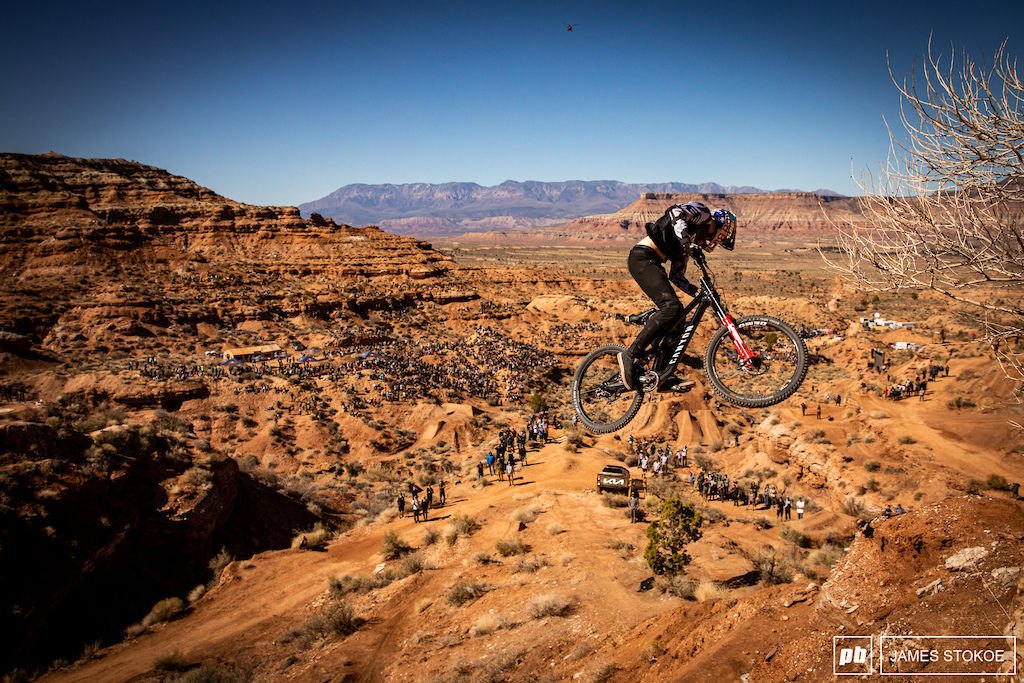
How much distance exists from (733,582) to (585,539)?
15.6 feet

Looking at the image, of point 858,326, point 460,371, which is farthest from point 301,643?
point 858,326

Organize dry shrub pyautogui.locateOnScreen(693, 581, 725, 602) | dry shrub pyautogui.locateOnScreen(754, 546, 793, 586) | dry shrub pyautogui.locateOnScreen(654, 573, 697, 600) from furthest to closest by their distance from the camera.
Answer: dry shrub pyautogui.locateOnScreen(754, 546, 793, 586)
dry shrub pyautogui.locateOnScreen(654, 573, 697, 600)
dry shrub pyautogui.locateOnScreen(693, 581, 725, 602)

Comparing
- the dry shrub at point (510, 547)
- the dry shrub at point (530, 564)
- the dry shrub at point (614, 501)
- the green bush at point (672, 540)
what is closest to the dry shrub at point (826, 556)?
the green bush at point (672, 540)

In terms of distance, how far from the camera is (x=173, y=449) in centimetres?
2261

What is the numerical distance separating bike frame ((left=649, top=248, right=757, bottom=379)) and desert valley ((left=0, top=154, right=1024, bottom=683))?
275 cm

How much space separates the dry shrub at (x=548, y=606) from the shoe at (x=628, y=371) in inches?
313

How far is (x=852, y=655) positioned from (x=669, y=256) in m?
7.26

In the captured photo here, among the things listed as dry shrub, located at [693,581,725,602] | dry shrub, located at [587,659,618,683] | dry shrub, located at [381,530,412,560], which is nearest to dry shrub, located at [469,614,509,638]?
dry shrub, located at [587,659,618,683]

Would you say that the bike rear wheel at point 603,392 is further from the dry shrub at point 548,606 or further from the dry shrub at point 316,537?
the dry shrub at point 316,537

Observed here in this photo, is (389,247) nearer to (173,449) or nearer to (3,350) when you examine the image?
(3,350)

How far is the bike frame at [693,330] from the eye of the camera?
→ 679 cm

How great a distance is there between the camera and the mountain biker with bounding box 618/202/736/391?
6941 mm

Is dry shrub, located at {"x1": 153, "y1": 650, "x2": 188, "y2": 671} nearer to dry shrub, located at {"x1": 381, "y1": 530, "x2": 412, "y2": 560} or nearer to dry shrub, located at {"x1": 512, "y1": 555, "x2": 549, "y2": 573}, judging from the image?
dry shrub, located at {"x1": 381, "y1": 530, "x2": 412, "y2": 560}

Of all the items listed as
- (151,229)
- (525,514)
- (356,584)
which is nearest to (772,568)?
(525,514)
